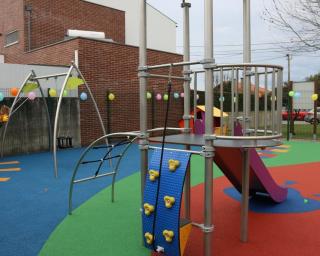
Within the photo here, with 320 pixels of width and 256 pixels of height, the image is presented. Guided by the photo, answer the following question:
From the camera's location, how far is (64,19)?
50.9ft

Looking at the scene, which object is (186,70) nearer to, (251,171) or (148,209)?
(251,171)

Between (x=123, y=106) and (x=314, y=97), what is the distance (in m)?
7.03

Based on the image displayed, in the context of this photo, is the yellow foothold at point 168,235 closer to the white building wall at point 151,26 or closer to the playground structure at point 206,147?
the playground structure at point 206,147

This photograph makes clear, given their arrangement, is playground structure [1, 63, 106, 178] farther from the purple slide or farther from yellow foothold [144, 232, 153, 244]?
yellow foothold [144, 232, 153, 244]

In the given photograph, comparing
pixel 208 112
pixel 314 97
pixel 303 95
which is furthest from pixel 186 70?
pixel 303 95

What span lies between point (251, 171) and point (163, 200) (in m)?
1.76

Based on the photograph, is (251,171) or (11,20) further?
(11,20)

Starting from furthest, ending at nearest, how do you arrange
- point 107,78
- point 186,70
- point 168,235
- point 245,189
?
point 107,78 → point 186,70 → point 245,189 → point 168,235

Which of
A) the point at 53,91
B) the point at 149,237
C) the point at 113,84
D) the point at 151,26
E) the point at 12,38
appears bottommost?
the point at 149,237

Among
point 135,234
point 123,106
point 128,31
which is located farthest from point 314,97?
point 135,234

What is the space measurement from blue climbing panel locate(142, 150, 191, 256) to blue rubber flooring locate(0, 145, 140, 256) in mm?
1241

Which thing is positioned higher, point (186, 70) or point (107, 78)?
point (107, 78)

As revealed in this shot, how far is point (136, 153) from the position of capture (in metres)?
10.7

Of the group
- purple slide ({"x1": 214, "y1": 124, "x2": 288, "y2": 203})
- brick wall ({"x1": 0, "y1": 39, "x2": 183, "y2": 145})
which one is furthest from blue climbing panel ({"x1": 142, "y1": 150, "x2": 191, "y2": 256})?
brick wall ({"x1": 0, "y1": 39, "x2": 183, "y2": 145})
